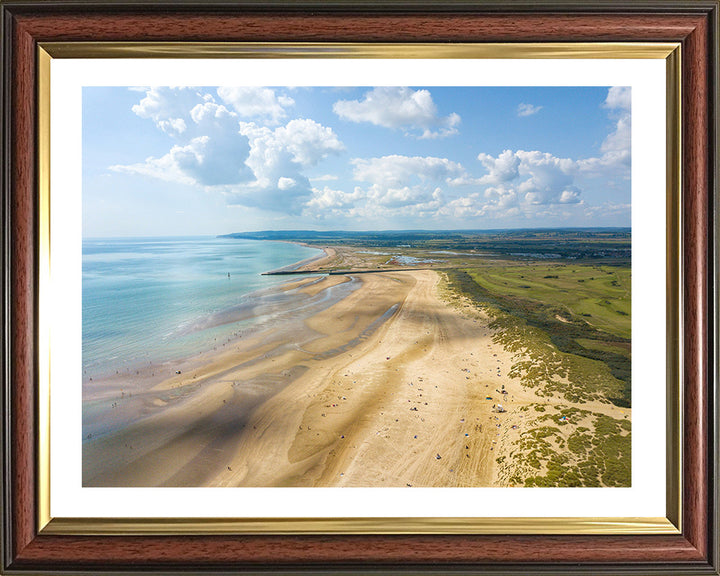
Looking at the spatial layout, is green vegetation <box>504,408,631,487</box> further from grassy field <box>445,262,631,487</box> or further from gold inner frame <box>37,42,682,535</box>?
gold inner frame <box>37,42,682,535</box>

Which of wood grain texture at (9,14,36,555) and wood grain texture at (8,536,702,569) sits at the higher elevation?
wood grain texture at (9,14,36,555)

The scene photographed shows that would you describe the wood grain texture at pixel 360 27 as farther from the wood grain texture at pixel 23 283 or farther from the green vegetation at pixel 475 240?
the green vegetation at pixel 475 240

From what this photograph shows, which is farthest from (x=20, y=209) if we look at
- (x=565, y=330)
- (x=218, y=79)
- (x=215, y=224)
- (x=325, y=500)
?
(x=565, y=330)

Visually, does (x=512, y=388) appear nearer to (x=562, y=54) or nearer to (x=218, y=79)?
(x=562, y=54)

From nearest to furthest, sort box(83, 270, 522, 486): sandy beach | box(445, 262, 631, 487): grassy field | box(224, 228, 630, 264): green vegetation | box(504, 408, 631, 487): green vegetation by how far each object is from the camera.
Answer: box(504, 408, 631, 487): green vegetation → box(445, 262, 631, 487): grassy field → box(83, 270, 522, 486): sandy beach → box(224, 228, 630, 264): green vegetation

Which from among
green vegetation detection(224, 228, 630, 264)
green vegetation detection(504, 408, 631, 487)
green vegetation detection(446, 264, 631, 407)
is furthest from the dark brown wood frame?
green vegetation detection(224, 228, 630, 264)

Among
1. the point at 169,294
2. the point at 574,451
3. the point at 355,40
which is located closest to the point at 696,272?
the point at 574,451

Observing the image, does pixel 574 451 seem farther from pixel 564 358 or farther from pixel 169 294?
pixel 169 294
